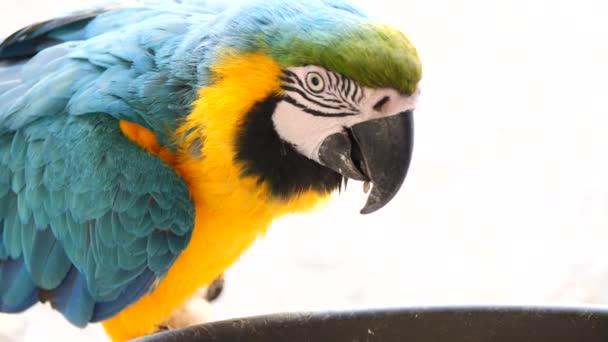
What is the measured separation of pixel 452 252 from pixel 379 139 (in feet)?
3.51

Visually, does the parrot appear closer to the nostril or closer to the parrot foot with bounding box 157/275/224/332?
the nostril

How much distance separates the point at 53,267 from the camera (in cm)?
129

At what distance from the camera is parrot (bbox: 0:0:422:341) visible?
3.63 ft

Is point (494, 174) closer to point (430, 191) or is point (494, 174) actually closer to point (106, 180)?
point (430, 191)

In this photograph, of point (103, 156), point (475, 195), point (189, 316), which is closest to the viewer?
point (103, 156)

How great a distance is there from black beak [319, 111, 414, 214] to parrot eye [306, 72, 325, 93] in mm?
70

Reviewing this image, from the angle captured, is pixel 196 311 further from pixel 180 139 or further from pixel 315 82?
pixel 315 82

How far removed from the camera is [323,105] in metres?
1.13

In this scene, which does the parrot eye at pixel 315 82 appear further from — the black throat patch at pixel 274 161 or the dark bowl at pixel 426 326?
the dark bowl at pixel 426 326

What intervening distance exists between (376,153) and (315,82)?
116 mm

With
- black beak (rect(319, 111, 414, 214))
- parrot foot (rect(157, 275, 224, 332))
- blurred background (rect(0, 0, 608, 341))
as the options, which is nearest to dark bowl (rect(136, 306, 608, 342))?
black beak (rect(319, 111, 414, 214))

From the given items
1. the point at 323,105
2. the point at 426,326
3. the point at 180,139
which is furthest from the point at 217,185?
the point at 426,326

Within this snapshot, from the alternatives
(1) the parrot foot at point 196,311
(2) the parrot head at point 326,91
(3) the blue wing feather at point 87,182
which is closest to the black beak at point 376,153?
(2) the parrot head at point 326,91

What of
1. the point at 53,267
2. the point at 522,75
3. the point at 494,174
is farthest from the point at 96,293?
the point at 522,75
